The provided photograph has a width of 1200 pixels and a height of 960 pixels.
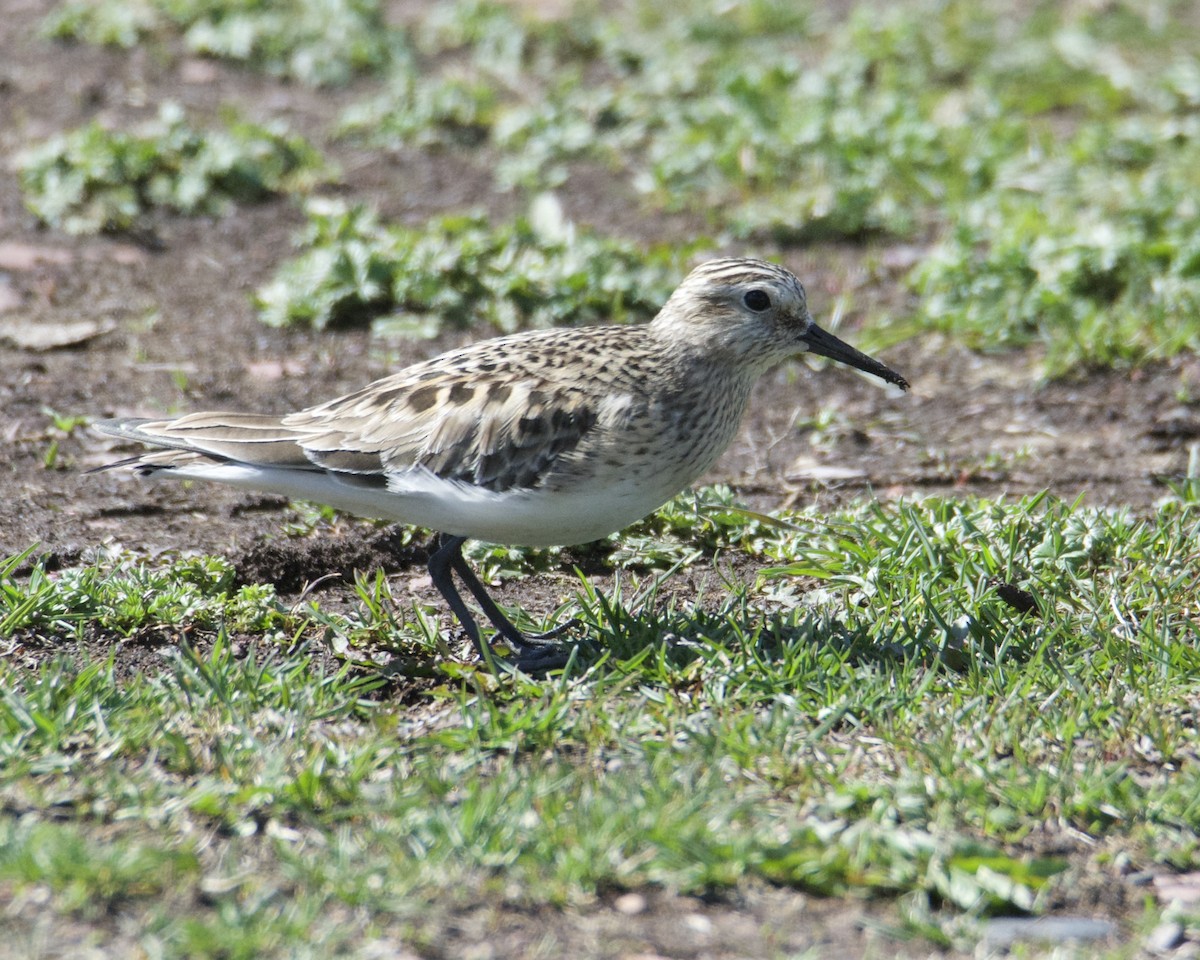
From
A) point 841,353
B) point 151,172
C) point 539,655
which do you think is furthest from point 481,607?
point 151,172

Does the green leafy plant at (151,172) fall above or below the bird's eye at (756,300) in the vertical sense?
above

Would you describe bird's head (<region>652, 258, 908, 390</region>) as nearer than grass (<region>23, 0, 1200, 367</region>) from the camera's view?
Yes

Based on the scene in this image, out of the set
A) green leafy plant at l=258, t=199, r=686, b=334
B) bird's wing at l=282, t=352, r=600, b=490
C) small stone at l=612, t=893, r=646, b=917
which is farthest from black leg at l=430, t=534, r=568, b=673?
green leafy plant at l=258, t=199, r=686, b=334

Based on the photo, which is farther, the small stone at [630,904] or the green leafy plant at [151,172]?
the green leafy plant at [151,172]

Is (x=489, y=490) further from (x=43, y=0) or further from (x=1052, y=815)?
(x=43, y=0)

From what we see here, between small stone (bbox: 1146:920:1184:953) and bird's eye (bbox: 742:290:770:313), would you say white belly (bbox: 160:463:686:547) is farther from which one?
small stone (bbox: 1146:920:1184:953)

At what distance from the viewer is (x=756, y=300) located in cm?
561

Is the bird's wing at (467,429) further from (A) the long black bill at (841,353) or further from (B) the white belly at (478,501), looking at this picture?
(A) the long black bill at (841,353)

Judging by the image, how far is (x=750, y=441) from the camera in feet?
23.0

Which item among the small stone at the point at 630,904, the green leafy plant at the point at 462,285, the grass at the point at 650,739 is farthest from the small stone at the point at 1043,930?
the green leafy plant at the point at 462,285

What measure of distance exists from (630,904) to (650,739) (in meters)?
0.74

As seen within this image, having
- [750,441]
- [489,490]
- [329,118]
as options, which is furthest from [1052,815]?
[329,118]

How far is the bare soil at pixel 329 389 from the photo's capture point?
6.17 metres

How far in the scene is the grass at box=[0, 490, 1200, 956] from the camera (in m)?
3.87
